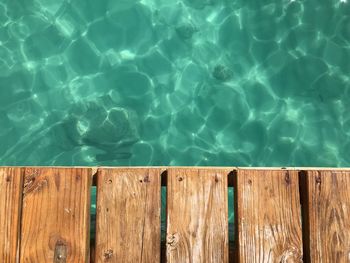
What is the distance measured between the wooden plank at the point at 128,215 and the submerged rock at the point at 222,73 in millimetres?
→ 3308

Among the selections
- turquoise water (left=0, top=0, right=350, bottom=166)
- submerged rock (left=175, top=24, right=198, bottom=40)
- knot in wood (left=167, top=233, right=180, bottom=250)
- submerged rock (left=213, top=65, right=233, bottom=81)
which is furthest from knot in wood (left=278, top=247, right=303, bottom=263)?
submerged rock (left=175, top=24, right=198, bottom=40)

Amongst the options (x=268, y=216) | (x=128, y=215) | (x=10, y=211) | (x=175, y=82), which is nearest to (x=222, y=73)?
(x=175, y=82)

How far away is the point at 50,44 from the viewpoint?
658 cm

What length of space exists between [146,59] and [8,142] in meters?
1.99

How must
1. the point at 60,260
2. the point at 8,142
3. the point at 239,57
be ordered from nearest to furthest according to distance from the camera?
the point at 60,260
the point at 8,142
the point at 239,57

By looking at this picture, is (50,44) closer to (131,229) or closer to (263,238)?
(131,229)

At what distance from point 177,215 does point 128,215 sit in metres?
0.32

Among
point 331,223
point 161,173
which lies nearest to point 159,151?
point 161,173

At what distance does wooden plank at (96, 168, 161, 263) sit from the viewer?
329 cm

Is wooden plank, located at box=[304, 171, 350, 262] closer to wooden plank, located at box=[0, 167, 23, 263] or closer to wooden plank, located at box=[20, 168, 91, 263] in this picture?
wooden plank, located at box=[20, 168, 91, 263]

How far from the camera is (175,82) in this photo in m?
6.46

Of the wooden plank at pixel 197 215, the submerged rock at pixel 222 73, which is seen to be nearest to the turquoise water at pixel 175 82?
the submerged rock at pixel 222 73

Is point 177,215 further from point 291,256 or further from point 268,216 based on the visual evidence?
point 291,256

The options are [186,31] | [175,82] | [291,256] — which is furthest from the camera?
[186,31]
